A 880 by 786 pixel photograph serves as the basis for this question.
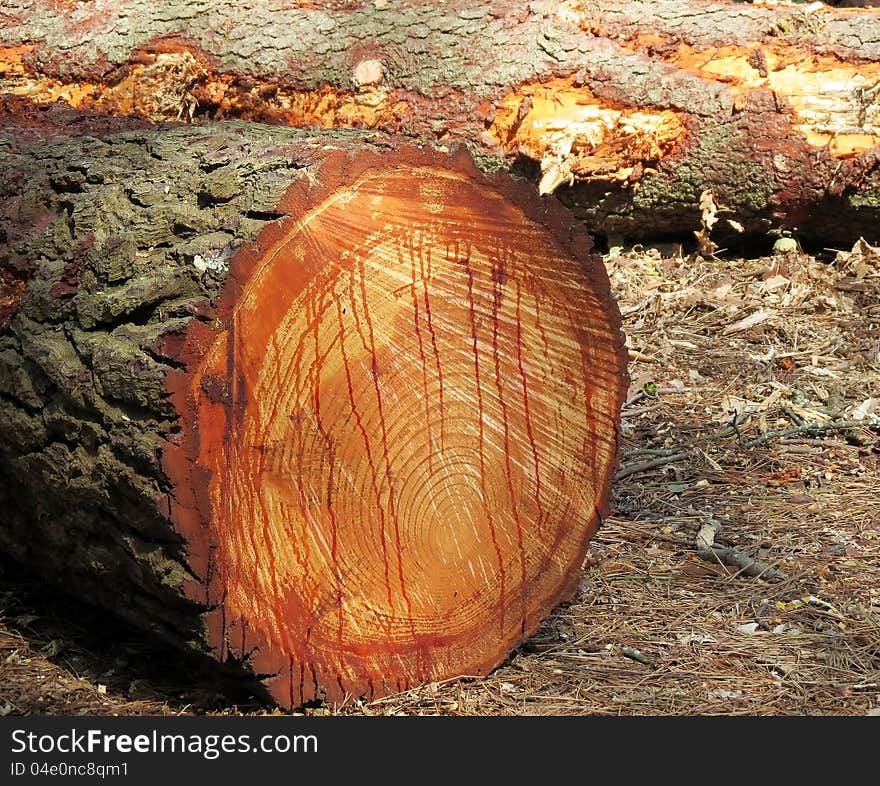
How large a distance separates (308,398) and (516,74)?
2576mm

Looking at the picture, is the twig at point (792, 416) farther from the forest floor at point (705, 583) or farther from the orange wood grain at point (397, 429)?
the orange wood grain at point (397, 429)

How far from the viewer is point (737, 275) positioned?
15.6ft

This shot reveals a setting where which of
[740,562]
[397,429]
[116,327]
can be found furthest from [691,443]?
[116,327]

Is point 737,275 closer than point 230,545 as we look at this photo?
No

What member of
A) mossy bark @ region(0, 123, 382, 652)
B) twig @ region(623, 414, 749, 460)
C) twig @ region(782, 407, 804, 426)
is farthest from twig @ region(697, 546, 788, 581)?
mossy bark @ region(0, 123, 382, 652)

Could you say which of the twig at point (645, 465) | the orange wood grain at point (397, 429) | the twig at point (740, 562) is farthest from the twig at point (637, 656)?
the twig at point (645, 465)

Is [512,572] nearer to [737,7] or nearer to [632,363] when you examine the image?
[632,363]

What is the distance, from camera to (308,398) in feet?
6.90

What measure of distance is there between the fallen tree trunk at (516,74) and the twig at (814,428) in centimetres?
133

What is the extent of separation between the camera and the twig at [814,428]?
11.4 ft

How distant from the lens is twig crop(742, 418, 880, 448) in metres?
3.49

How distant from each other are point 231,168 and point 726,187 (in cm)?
289

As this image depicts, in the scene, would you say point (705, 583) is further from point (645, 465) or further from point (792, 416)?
point (792, 416)

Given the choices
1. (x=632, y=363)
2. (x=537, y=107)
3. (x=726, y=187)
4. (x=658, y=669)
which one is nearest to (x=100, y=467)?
(x=658, y=669)
